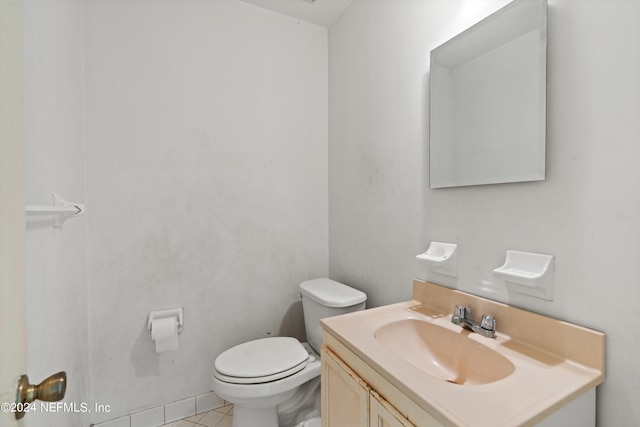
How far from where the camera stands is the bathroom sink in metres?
0.86

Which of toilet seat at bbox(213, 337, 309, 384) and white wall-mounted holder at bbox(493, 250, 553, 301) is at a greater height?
white wall-mounted holder at bbox(493, 250, 553, 301)

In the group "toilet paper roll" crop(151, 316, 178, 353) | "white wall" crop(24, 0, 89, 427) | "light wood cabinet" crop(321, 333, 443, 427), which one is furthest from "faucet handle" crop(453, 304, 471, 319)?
"toilet paper roll" crop(151, 316, 178, 353)

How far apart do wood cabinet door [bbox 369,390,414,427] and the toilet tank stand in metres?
Result: 0.66

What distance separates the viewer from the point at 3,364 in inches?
15.0

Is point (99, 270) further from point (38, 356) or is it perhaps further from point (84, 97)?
point (84, 97)

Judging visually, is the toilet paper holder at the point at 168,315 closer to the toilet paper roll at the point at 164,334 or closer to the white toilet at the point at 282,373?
the toilet paper roll at the point at 164,334

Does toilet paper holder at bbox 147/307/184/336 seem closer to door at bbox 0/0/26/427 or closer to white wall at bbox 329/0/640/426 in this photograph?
white wall at bbox 329/0/640/426

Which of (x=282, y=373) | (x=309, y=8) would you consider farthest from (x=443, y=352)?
(x=309, y=8)

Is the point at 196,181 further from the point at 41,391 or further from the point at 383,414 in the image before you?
the point at 383,414

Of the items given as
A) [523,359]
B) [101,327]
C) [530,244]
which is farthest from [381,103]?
[101,327]

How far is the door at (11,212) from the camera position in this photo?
39 cm

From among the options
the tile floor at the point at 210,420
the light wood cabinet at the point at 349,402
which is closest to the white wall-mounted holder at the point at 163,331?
the tile floor at the point at 210,420

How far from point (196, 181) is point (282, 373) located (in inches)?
44.3

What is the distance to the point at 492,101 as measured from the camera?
989 mm
